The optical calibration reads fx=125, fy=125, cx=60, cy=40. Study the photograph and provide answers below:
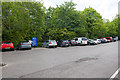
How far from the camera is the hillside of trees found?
72.2 ft

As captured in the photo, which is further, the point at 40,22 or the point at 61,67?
the point at 40,22

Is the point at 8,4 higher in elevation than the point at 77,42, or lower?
higher

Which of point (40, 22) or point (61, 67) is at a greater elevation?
point (40, 22)

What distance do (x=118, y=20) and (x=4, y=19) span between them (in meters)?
70.8

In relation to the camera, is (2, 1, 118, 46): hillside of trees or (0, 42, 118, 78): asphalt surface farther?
(2, 1, 118, 46): hillside of trees

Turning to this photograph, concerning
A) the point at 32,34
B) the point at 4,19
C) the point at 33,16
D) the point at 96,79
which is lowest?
the point at 96,79

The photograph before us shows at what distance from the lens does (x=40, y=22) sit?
1156 inches

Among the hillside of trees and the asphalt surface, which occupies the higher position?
the hillside of trees

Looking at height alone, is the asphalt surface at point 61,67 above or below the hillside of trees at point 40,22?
below

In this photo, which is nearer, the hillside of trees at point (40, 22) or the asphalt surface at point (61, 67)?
the asphalt surface at point (61, 67)

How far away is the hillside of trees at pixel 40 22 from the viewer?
72.2 ft

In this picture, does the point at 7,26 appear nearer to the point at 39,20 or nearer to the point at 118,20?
the point at 39,20

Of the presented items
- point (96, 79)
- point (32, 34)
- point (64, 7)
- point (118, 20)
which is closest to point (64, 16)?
point (64, 7)

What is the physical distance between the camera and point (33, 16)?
2892 centimetres
